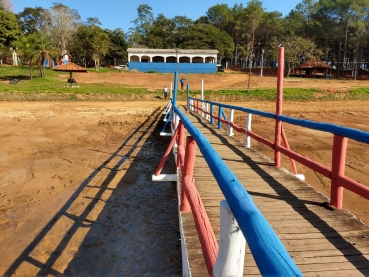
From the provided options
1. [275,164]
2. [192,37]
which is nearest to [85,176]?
[275,164]

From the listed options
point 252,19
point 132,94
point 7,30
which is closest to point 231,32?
point 252,19

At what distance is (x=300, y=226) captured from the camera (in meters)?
2.92

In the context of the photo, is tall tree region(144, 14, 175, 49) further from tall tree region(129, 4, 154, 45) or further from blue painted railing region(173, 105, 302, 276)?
blue painted railing region(173, 105, 302, 276)

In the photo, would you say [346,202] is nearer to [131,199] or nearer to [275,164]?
[275,164]

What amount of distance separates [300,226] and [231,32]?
2669 inches

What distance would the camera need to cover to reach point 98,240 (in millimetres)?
5133

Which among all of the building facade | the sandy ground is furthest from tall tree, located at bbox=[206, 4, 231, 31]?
the sandy ground

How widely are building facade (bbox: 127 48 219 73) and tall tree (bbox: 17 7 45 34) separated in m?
30.8

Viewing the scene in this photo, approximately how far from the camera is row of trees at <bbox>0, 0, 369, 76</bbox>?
49.0 meters

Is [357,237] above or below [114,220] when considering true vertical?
above

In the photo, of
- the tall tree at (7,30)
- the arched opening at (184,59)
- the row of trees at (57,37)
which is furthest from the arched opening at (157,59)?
the tall tree at (7,30)

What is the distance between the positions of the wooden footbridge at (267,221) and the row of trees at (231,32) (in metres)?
45.6

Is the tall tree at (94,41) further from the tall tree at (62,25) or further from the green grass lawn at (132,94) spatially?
the green grass lawn at (132,94)

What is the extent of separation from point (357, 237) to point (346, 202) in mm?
4264
